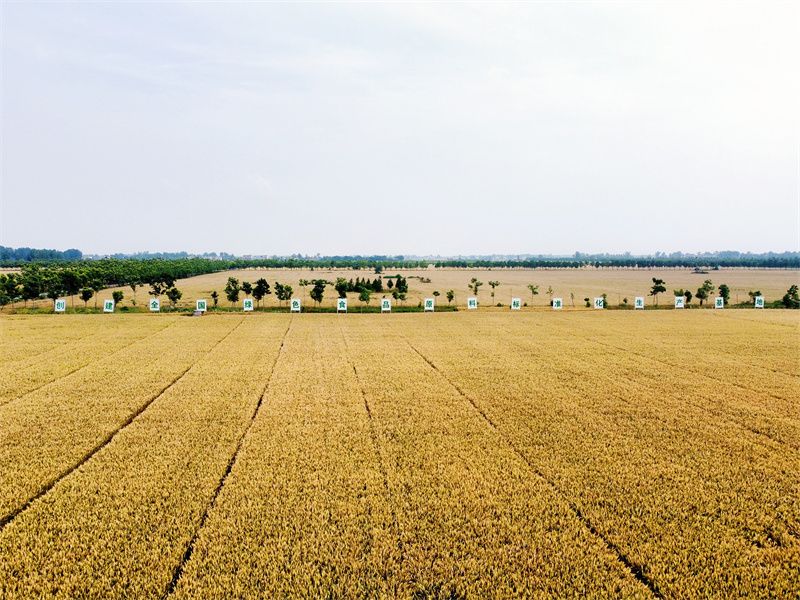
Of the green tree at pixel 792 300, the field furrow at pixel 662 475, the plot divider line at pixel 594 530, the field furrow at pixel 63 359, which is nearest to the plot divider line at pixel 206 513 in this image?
the plot divider line at pixel 594 530

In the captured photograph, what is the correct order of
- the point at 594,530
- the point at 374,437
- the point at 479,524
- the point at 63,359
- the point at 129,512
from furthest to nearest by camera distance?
the point at 63,359
the point at 374,437
the point at 129,512
the point at 479,524
the point at 594,530

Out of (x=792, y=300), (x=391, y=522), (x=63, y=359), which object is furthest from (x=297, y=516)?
(x=792, y=300)

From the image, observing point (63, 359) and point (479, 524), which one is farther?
point (63, 359)

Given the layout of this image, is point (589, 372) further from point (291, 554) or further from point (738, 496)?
point (291, 554)

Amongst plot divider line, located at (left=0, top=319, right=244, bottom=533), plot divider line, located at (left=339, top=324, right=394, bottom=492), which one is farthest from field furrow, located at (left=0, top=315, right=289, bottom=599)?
plot divider line, located at (left=339, top=324, right=394, bottom=492)

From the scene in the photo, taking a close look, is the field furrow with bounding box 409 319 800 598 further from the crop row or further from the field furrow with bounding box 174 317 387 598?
the field furrow with bounding box 174 317 387 598

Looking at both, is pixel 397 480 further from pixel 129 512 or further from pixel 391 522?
pixel 129 512

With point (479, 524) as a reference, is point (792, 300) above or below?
above

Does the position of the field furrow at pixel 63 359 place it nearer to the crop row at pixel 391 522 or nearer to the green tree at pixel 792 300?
the crop row at pixel 391 522
